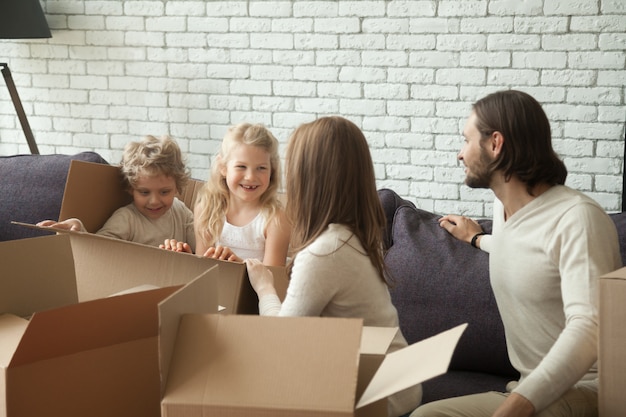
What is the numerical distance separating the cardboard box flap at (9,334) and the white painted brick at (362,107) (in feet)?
8.22

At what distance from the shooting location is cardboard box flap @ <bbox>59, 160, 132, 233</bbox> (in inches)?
91.8

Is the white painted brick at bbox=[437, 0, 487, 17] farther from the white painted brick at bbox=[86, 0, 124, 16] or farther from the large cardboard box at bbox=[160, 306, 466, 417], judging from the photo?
the large cardboard box at bbox=[160, 306, 466, 417]

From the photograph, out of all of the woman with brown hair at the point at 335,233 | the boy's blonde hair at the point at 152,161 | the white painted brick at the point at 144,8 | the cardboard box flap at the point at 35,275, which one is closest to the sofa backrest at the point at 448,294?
the woman with brown hair at the point at 335,233

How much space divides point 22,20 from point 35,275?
2629 millimetres

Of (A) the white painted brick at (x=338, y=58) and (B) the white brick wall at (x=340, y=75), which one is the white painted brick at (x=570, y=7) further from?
(A) the white painted brick at (x=338, y=58)

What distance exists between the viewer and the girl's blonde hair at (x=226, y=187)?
256 cm

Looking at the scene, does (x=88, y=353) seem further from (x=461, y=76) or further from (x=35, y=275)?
(x=461, y=76)

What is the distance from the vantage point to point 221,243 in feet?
8.55

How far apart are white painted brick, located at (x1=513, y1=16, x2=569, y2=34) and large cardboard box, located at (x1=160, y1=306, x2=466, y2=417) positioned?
264cm

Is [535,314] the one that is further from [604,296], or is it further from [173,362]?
[173,362]

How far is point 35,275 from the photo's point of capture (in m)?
1.80

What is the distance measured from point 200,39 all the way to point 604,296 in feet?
10.2

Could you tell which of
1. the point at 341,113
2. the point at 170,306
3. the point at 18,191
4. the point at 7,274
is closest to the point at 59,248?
the point at 7,274

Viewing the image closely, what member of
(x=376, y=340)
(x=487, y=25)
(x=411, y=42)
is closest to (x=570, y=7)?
(x=487, y=25)
